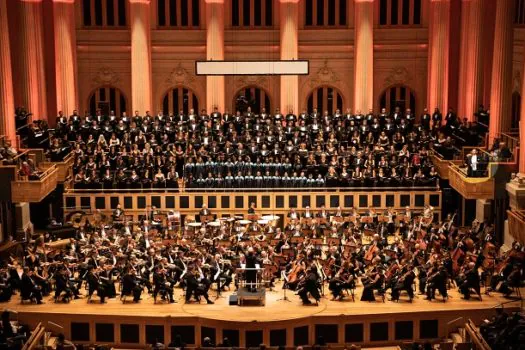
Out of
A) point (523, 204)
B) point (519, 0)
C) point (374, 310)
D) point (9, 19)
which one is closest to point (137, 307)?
point (374, 310)

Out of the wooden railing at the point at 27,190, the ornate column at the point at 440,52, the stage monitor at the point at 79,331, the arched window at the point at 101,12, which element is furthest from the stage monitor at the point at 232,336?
the arched window at the point at 101,12

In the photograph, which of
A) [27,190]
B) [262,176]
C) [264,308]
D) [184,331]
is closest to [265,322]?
[264,308]

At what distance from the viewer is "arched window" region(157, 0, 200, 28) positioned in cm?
3450

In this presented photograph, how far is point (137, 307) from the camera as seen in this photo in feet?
66.2

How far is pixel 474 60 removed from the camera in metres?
29.6

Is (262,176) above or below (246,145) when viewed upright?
below

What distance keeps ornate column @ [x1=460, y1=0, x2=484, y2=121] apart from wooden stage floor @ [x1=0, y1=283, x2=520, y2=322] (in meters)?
10.5

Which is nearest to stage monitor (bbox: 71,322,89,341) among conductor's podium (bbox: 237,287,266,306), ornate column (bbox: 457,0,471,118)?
conductor's podium (bbox: 237,287,266,306)

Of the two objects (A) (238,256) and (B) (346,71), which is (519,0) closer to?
(B) (346,71)

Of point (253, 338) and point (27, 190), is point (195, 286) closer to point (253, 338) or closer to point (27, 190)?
point (253, 338)

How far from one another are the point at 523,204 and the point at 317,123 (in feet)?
26.9

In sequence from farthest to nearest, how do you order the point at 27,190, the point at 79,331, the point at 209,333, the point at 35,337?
the point at 27,190 → the point at 79,331 → the point at 209,333 → the point at 35,337

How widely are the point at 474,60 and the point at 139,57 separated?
1104cm

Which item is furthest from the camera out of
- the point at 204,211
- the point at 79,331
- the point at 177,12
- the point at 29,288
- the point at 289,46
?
the point at 177,12
